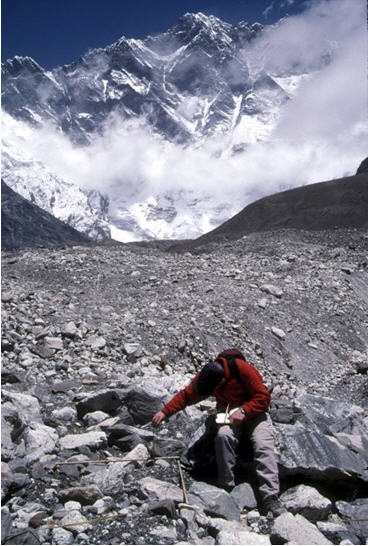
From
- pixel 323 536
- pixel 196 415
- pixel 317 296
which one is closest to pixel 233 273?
pixel 317 296

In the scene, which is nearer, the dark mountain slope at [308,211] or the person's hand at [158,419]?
the person's hand at [158,419]

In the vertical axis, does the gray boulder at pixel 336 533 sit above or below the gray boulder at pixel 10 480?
below

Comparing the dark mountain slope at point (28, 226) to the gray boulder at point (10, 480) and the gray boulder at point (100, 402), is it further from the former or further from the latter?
the gray boulder at point (10, 480)

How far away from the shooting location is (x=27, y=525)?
4734mm

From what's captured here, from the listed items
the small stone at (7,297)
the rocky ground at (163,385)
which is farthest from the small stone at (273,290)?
the small stone at (7,297)

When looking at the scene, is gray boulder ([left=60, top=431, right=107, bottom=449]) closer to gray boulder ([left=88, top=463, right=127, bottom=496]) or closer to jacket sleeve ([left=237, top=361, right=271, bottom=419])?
gray boulder ([left=88, top=463, right=127, bottom=496])

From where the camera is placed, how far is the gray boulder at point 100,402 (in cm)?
→ 739

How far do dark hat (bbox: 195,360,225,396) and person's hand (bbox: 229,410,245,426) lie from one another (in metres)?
0.41

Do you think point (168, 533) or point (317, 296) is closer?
point (168, 533)

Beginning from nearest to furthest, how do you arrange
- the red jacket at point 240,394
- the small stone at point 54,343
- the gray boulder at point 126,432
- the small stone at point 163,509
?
the small stone at point 163,509, the red jacket at point 240,394, the gray boulder at point 126,432, the small stone at point 54,343

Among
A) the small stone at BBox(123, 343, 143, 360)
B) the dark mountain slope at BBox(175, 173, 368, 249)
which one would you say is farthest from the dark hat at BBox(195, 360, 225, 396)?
the dark mountain slope at BBox(175, 173, 368, 249)

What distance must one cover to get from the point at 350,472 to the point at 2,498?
3.62m

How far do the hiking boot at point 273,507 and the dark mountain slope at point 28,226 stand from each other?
161 metres

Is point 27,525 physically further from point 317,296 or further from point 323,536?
point 317,296
